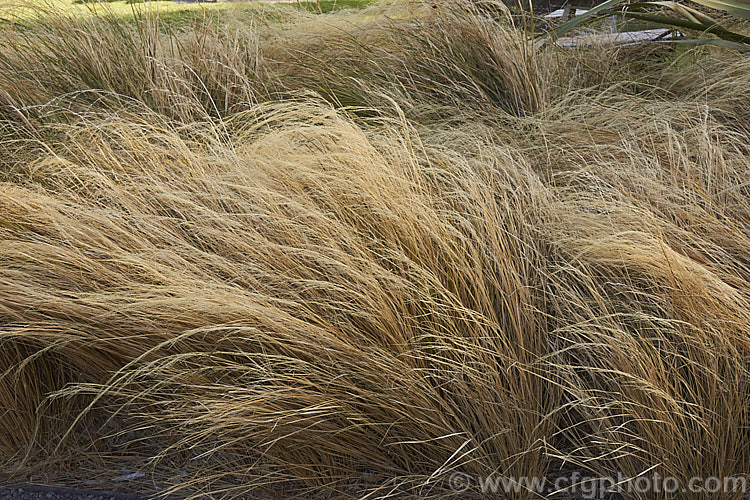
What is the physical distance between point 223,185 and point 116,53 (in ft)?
4.54

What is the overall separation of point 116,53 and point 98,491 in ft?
6.82

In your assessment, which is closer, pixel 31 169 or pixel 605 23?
pixel 31 169

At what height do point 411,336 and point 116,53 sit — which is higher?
point 116,53

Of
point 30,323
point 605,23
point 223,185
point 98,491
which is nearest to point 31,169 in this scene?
point 223,185

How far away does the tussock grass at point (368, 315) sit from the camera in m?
1.68

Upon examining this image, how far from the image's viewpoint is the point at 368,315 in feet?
5.66

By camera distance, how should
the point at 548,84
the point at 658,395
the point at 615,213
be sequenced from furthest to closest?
the point at 548,84
the point at 615,213
the point at 658,395

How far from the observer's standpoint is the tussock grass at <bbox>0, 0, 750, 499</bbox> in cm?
168

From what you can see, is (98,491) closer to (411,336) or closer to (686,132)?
(411,336)

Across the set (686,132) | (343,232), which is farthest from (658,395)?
(686,132)

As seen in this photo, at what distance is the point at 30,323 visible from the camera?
5.86 feet

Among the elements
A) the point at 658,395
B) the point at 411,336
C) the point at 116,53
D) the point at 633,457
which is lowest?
the point at 633,457

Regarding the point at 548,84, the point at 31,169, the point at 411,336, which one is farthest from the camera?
the point at 548,84

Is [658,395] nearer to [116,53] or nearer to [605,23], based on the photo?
[116,53]
